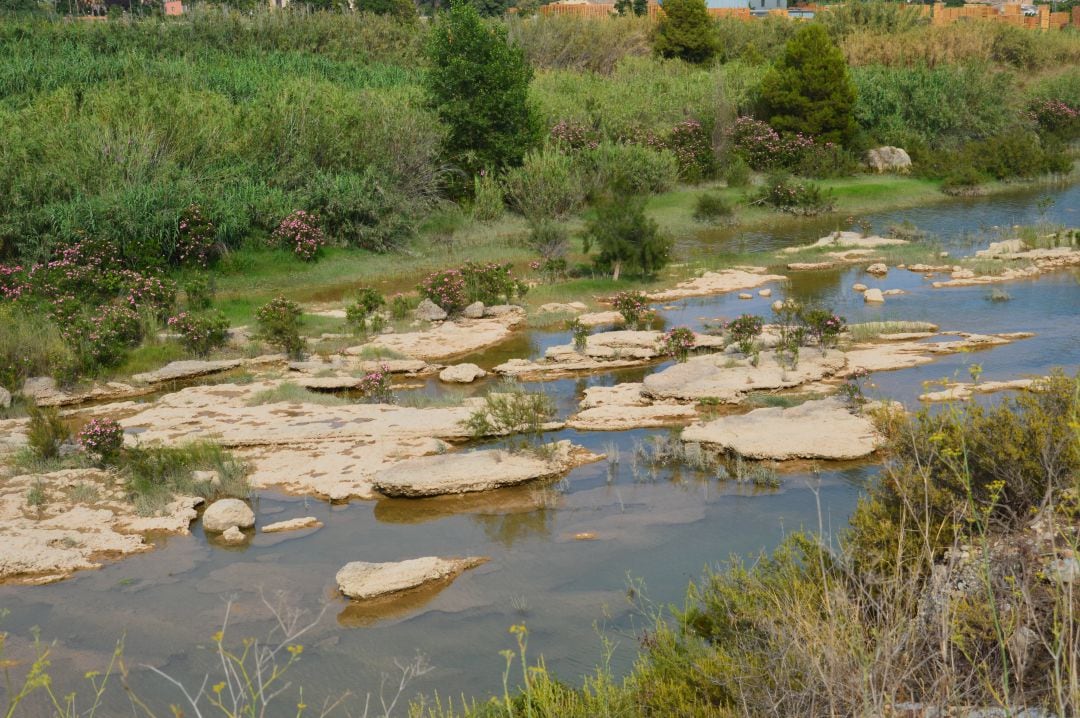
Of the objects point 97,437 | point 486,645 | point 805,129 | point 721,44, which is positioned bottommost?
point 486,645

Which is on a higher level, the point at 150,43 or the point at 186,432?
the point at 150,43

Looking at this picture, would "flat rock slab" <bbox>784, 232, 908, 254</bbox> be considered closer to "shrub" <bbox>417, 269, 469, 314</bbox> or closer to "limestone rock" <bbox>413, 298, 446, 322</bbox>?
"shrub" <bbox>417, 269, 469, 314</bbox>

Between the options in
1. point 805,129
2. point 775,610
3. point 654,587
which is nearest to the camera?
point 775,610

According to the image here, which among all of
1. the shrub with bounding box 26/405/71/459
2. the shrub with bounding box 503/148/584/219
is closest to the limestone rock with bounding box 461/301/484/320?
the shrub with bounding box 503/148/584/219

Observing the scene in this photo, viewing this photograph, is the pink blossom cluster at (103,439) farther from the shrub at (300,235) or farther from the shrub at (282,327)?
the shrub at (300,235)

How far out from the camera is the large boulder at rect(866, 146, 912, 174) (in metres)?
29.8

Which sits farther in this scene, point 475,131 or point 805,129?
point 805,129

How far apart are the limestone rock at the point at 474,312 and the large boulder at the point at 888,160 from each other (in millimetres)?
16686

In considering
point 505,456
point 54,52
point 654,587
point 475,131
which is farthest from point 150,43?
point 654,587

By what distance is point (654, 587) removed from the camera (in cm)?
792

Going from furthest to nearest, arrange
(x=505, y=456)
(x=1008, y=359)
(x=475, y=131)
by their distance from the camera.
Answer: (x=475, y=131) → (x=1008, y=359) → (x=505, y=456)

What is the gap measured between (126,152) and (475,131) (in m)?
7.59

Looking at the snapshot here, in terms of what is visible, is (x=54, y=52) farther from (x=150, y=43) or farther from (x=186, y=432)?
(x=186, y=432)

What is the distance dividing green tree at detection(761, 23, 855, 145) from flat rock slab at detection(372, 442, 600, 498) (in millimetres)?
21474
